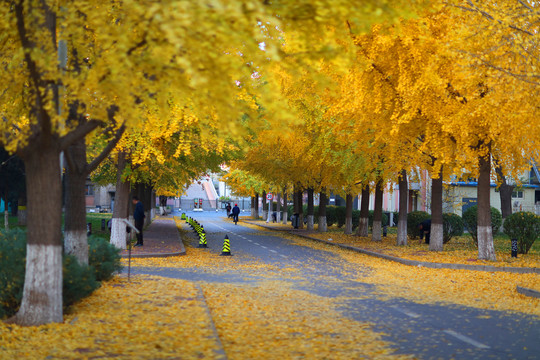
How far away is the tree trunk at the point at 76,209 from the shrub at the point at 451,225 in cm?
2081

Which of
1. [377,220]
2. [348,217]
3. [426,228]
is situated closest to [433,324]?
[426,228]

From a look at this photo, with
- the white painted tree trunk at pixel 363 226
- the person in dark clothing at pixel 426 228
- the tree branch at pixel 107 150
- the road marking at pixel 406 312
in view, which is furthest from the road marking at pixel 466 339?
the white painted tree trunk at pixel 363 226

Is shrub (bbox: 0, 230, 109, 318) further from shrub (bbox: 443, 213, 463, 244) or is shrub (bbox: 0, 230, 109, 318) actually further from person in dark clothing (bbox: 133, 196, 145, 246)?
shrub (bbox: 443, 213, 463, 244)

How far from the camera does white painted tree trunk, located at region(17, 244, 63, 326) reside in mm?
8789

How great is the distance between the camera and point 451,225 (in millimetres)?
30219

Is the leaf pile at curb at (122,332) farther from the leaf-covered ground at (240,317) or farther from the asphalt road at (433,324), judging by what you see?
the asphalt road at (433,324)

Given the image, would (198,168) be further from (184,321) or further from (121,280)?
(184,321)

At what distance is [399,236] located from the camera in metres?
29.2

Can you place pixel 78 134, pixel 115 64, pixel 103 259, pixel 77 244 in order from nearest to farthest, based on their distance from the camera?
pixel 115 64, pixel 78 134, pixel 77 244, pixel 103 259

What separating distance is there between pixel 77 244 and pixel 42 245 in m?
3.84

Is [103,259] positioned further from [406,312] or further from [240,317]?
[406,312]

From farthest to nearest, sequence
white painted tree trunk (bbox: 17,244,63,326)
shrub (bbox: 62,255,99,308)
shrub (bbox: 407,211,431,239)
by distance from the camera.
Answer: shrub (bbox: 407,211,431,239) → shrub (bbox: 62,255,99,308) → white painted tree trunk (bbox: 17,244,63,326)

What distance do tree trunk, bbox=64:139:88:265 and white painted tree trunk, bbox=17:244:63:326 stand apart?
3.47 metres

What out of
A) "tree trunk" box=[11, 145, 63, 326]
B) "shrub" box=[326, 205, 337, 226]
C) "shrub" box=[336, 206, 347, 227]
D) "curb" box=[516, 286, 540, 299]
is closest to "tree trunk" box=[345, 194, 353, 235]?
"shrub" box=[336, 206, 347, 227]
